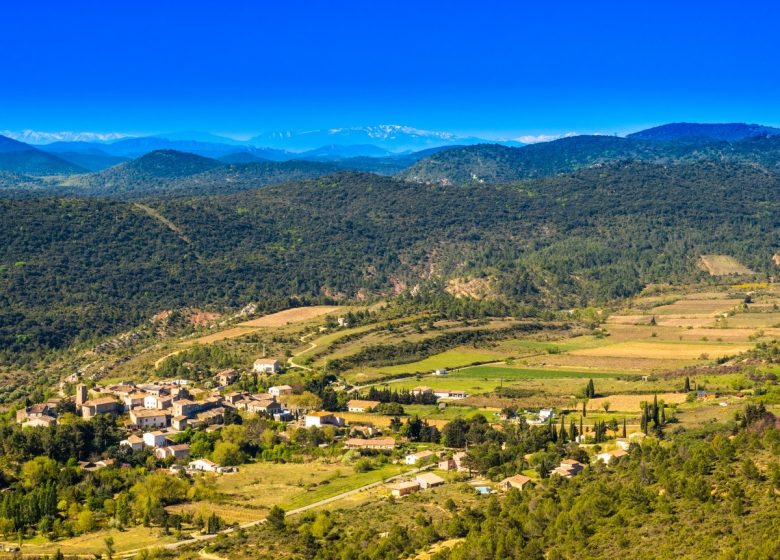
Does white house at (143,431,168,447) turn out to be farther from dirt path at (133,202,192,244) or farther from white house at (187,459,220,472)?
dirt path at (133,202,192,244)

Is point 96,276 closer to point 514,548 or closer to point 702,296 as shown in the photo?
point 702,296

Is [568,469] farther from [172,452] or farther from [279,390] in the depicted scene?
[279,390]

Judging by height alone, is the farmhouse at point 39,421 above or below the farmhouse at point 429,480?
above

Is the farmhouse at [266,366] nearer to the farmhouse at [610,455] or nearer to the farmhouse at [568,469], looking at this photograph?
the farmhouse at [610,455]

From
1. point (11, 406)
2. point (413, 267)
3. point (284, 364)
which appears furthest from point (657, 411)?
point (413, 267)

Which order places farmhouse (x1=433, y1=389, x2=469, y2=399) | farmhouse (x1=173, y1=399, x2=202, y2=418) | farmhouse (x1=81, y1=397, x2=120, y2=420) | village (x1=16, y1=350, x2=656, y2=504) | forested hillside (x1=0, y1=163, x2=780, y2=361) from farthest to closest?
forested hillside (x1=0, y1=163, x2=780, y2=361) < farmhouse (x1=433, y1=389, x2=469, y2=399) < farmhouse (x1=81, y1=397, x2=120, y2=420) < farmhouse (x1=173, y1=399, x2=202, y2=418) < village (x1=16, y1=350, x2=656, y2=504)

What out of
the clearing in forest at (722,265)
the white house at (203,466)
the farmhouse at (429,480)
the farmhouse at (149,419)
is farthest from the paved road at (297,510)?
the clearing in forest at (722,265)

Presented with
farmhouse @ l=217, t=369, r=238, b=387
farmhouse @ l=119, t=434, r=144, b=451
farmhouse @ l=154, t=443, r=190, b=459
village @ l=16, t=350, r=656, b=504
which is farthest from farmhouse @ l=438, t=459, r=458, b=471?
farmhouse @ l=217, t=369, r=238, b=387
